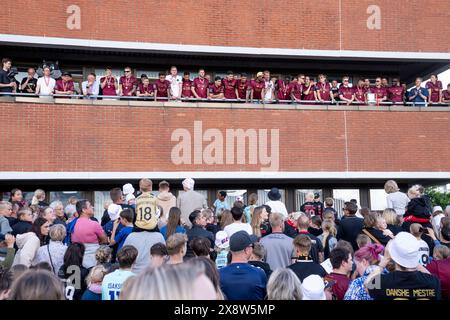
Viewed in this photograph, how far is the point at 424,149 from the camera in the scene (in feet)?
65.9

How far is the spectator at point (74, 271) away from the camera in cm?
781

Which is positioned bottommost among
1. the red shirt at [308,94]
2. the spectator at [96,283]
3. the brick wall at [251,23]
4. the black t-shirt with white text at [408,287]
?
the spectator at [96,283]

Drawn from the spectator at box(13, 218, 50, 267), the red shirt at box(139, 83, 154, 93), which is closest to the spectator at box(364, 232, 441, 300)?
the spectator at box(13, 218, 50, 267)

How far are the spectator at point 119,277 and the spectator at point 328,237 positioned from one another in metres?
4.19

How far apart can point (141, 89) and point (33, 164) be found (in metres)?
4.01

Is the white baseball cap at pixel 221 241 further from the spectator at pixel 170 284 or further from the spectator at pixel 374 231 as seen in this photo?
the spectator at pixel 170 284

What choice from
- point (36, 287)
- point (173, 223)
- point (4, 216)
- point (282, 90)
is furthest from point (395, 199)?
point (36, 287)

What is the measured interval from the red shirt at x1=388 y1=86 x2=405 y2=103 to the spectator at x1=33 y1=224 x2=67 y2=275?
47.9 feet

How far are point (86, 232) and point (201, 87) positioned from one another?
1044 cm

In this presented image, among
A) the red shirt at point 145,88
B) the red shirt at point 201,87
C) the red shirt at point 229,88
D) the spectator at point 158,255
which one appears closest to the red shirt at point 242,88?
the red shirt at point 229,88

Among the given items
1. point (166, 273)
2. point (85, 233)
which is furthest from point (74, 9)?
point (166, 273)

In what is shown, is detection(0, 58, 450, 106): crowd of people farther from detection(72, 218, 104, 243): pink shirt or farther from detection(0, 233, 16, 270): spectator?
detection(0, 233, 16, 270): spectator

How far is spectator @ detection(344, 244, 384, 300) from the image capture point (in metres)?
5.69

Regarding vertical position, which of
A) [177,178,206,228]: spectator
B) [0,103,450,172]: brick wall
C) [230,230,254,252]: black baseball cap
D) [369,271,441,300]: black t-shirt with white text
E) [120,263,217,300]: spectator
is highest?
[0,103,450,172]: brick wall
